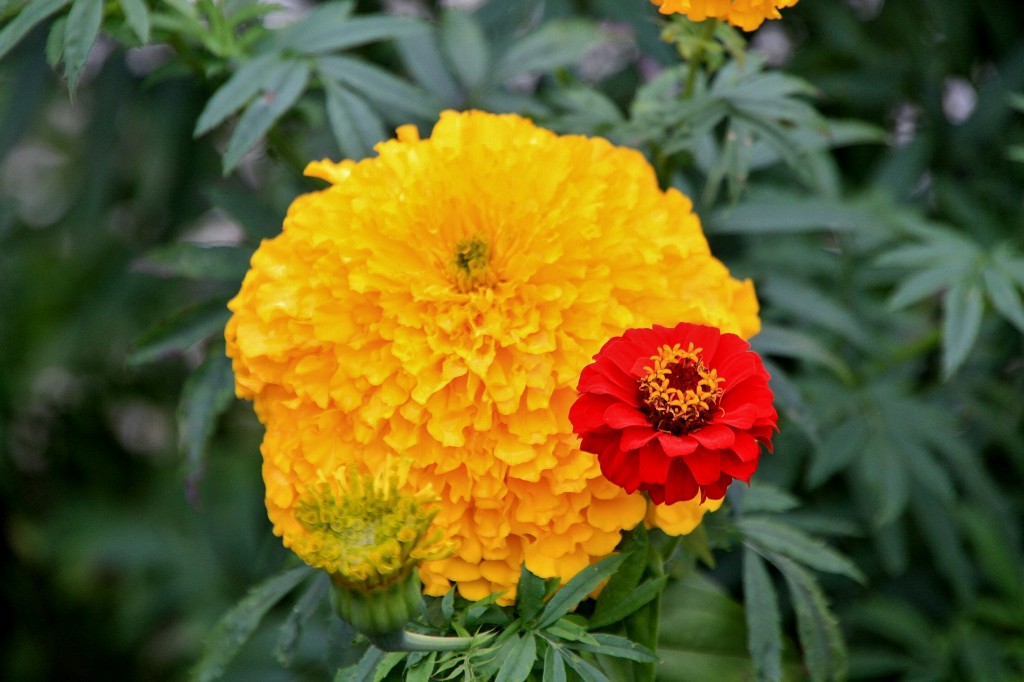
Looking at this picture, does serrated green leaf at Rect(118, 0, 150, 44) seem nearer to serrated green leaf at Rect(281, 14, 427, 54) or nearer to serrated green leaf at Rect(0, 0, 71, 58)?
serrated green leaf at Rect(0, 0, 71, 58)

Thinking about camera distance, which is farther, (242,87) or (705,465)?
(242,87)

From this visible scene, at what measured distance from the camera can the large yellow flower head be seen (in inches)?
32.4

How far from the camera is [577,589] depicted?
81 centimetres

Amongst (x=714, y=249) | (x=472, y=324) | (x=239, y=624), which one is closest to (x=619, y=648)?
(x=472, y=324)

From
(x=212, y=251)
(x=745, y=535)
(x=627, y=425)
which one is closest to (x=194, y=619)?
(x=212, y=251)

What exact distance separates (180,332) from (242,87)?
0.93 feet

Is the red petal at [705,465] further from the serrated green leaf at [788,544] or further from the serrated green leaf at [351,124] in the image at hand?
the serrated green leaf at [351,124]

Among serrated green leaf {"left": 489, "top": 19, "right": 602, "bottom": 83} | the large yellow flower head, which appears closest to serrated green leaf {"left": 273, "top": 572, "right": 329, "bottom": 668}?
the large yellow flower head

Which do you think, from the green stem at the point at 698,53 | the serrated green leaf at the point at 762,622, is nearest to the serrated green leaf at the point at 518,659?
the serrated green leaf at the point at 762,622

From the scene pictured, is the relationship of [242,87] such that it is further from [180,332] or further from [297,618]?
[297,618]

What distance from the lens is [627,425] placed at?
72 cm

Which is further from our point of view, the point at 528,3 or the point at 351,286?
the point at 528,3

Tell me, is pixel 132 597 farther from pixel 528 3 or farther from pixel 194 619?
pixel 528 3

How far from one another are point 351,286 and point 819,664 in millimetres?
581
